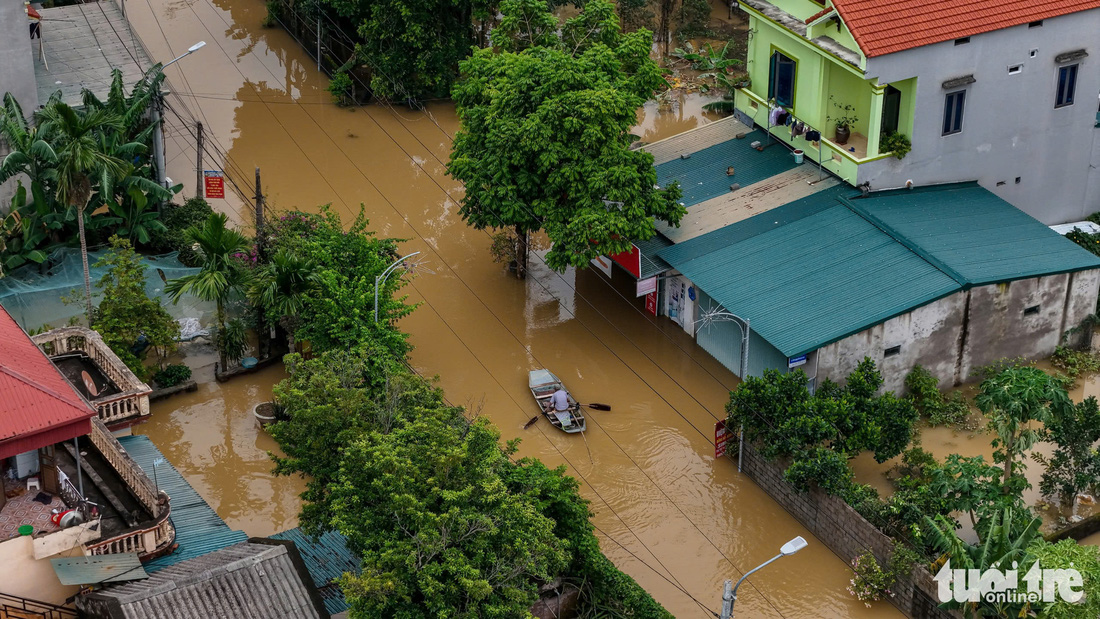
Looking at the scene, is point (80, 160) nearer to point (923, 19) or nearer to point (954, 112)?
point (923, 19)

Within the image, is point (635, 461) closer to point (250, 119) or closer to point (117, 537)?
point (117, 537)

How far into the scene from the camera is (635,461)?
30016mm

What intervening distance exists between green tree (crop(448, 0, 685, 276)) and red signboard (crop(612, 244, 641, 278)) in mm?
681

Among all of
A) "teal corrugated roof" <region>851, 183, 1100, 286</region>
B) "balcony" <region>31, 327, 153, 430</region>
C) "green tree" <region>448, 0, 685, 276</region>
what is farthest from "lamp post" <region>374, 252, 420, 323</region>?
"teal corrugated roof" <region>851, 183, 1100, 286</region>

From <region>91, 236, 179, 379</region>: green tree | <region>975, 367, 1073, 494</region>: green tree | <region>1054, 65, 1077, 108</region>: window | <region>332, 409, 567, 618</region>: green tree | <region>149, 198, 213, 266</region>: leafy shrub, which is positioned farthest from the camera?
<region>149, 198, 213, 266</region>: leafy shrub

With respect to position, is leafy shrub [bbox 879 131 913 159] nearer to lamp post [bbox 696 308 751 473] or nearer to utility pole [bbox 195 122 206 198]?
lamp post [bbox 696 308 751 473]

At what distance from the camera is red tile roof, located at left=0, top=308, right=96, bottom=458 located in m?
21.4

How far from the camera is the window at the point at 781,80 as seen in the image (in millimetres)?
34844

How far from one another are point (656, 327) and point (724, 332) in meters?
2.48

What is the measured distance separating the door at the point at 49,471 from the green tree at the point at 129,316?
8189 millimetres

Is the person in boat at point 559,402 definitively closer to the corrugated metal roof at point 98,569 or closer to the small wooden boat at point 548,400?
the small wooden boat at point 548,400

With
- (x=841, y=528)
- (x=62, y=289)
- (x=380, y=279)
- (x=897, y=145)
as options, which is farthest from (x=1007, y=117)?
(x=62, y=289)

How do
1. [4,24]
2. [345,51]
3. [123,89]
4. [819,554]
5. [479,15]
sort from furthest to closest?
[345,51], [479,15], [123,89], [4,24], [819,554]

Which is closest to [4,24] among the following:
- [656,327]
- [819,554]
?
[656,327]
